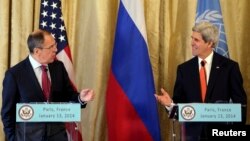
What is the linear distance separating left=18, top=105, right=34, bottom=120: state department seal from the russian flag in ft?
4.42

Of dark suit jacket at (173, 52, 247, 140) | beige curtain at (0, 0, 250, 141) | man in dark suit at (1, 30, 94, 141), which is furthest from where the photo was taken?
beige curtain at (0, 0, 250, 141)

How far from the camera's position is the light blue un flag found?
381cm

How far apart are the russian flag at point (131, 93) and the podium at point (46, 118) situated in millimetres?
1197

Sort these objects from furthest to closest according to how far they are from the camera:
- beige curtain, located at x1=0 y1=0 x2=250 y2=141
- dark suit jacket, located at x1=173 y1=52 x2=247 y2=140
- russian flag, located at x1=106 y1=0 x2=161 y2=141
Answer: beige curtain, located at x1=0 y1=0 x2=250 y2=141
russian flag, located at x1=106 y1=0 x2=161 y2=141
dark suit jacket, located at x1=173 y1=52 x2=247 y2=140

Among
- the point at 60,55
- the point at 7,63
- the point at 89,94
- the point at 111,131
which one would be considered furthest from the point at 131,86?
the point at 7,63

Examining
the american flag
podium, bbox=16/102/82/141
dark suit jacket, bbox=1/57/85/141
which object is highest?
the american flag

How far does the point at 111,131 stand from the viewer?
3754mm

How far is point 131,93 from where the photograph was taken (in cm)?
376

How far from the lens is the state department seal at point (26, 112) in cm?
249

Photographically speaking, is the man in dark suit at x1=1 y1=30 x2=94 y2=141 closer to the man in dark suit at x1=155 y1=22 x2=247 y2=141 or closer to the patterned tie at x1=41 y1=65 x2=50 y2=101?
the patterned tie at x1=41 y1=65 x2=50 y2=101

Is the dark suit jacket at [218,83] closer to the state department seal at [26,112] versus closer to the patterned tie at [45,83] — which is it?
the patterned tie at [45,83]

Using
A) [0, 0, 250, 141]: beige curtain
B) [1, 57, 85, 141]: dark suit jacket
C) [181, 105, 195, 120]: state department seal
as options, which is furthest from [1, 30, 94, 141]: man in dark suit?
[0, 0, 250, 141]: beige curtain

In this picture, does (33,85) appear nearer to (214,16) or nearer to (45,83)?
(45,83)

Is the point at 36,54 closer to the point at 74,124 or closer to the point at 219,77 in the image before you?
the point at 74,124
